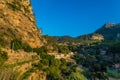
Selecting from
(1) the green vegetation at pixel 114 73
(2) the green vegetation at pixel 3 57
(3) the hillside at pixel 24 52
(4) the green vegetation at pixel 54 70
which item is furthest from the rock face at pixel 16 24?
(1) the green vegetation at pixel 114 73

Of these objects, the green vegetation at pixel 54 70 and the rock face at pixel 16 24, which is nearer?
the green vegetation at pixel 54 70

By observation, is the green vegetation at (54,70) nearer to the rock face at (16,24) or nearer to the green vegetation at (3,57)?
the green vegetation at (3,57)

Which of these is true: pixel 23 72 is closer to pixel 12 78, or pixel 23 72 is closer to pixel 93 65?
pixel 12 78

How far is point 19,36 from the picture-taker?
3575 inches

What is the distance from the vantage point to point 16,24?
9694 centimetres

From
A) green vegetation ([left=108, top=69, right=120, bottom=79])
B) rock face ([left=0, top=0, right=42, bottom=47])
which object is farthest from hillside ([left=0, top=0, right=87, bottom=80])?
green vegetation ([left=108, top=69, right=120, bottom=79])

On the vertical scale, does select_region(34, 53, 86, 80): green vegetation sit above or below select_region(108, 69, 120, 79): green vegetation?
above

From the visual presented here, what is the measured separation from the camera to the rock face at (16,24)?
8530 cm

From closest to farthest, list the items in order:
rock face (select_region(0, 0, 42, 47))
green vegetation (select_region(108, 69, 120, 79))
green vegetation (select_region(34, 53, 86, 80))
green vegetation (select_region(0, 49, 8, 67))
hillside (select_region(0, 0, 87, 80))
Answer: green vegetation (select_region(0, 49, 8, 67))
hillside (select_region(0, 0, 87, 80))
green vegetation (select_region(34, 53, 86, 80))
rock face (select_region(0, 0, 42, 47))
green vegetation (select_region(108, 69, 120, 79))

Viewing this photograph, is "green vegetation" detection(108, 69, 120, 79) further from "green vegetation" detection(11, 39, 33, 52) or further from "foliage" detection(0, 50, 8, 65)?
"foliage" detection(0, 50, 8, 65)

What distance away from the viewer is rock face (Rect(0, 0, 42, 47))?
85.3m

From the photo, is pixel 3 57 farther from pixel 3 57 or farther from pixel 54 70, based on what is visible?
pixel 54 70

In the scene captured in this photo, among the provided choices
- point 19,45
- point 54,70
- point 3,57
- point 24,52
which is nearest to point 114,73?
point 54,70

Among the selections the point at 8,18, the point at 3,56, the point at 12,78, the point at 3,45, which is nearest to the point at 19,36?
the point at 8,18
